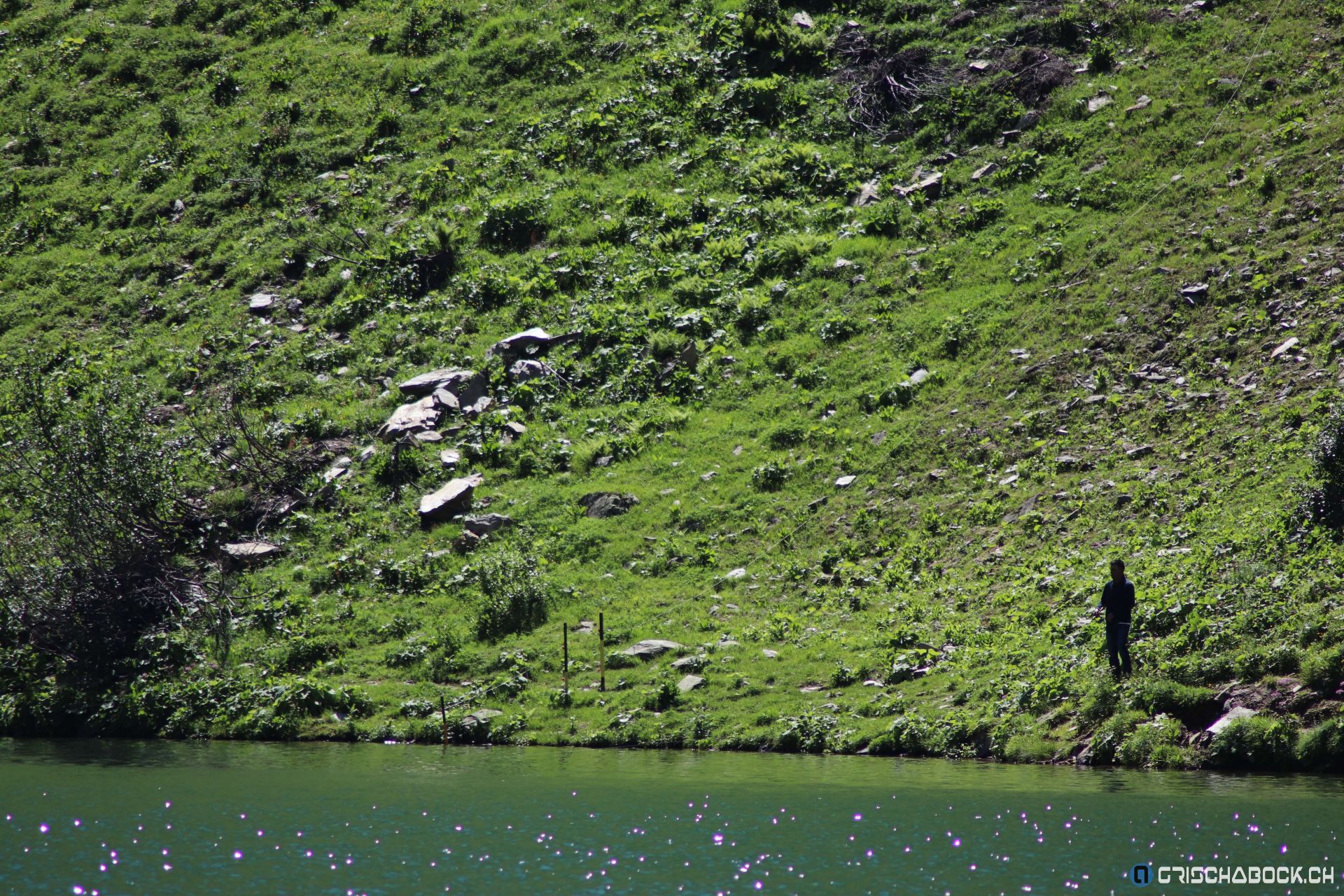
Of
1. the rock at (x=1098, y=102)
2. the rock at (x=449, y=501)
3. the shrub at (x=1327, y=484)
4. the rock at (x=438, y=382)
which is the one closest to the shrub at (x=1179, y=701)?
the shrub at (x=1327, y=484)

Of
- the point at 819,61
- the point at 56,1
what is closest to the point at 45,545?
the point at 819,61

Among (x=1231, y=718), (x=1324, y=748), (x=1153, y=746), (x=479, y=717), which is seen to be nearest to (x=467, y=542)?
(x=479, y=717)

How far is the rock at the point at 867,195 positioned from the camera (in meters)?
40.8

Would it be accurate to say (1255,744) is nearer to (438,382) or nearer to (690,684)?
(690,684)

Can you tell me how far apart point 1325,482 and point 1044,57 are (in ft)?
90.5

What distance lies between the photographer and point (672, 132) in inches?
1813

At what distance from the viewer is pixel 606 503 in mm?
32125

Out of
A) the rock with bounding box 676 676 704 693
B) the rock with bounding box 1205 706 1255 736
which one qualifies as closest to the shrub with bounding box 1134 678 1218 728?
the rock with bounding box 1205 706 1255 736

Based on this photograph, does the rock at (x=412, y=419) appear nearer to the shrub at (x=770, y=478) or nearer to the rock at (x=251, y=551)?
the rock at (x=251, y=551)

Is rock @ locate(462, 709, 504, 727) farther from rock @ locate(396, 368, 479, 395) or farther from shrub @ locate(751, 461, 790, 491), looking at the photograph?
rock @ locate(396, 368, 479, 395)

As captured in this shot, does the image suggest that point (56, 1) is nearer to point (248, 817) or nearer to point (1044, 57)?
point (1044, 57)

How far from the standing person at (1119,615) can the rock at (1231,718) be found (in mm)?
1733

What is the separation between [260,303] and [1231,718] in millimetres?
35179

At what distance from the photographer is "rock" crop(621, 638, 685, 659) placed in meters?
25.9
